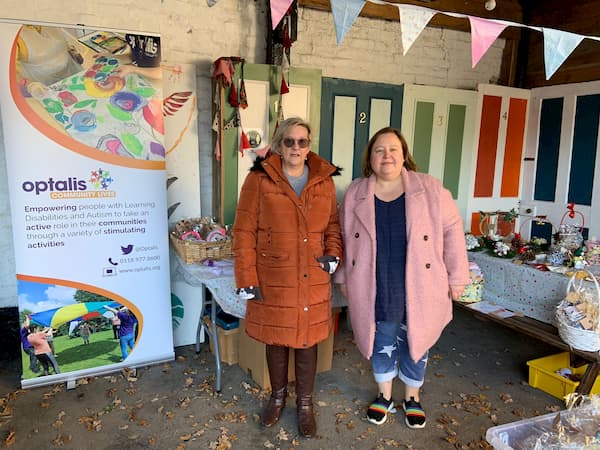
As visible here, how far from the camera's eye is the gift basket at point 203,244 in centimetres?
290

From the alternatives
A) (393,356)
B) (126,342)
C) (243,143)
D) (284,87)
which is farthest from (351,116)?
(126,342)

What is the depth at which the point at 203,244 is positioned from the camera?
9.47 feet

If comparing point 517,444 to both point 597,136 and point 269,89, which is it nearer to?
point 269,89

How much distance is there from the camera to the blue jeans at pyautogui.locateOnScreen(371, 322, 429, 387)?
8.19 feet

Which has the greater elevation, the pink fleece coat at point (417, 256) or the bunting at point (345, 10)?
the bunting at point (345, 10)

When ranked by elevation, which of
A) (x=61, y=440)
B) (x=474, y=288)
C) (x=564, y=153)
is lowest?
(x=61, y=440)

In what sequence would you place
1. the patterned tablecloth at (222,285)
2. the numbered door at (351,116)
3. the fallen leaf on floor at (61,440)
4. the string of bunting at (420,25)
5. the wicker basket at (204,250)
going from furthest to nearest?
the numbered door at (351,116) < the wicker basket at (204,250) < the patterned tablecloth at (222,285) < the fallen leaf on floor at (61,440) < the string of bunting at (420,25)

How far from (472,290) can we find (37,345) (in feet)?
9.14

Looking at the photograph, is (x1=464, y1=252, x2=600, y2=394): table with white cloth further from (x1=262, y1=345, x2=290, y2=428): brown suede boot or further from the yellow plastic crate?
(x1=262, y1=345, x2=290, y2=428): brown suede boot

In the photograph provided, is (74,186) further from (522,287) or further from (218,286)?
(522,287)

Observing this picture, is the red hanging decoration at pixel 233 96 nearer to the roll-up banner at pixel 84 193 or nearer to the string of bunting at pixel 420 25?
the roll-up banner at pixel 84 193

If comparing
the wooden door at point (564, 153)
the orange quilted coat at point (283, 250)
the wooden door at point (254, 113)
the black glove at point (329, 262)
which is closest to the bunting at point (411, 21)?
the orange quilted coat at point (283, 250)

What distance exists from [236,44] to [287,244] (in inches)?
79.7

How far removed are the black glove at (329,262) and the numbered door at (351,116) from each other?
181 cm
